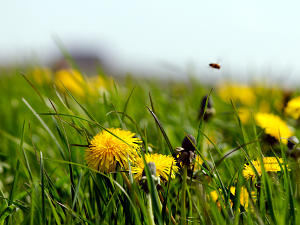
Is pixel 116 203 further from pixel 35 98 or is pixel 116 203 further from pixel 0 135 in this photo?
pixel 35 98

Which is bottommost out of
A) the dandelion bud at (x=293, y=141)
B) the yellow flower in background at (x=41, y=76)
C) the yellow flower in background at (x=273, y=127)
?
the dandelion bud at (x=293, y=141)

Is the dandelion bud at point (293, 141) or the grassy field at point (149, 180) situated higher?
the dandelion bud at point (293, 141)

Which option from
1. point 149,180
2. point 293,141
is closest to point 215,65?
point 293,141

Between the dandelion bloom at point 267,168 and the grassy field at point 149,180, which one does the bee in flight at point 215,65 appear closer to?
the grassy field at point 149,180

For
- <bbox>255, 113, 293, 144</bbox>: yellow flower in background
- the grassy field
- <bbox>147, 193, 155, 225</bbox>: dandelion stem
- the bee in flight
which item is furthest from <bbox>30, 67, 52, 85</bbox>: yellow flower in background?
<bbox>147, 193, 155, 225</bbox>: dandelion stem

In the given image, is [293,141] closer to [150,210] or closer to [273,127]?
[273,127]

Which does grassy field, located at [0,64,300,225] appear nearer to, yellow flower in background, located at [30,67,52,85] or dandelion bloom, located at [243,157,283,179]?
dandelion bloom, located at [243,157,283,179]

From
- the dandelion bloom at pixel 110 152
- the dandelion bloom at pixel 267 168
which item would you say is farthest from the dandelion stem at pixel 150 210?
the dandelion bloom at pixel 267 168

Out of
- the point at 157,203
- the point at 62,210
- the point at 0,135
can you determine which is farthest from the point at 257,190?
the point at 0,135
